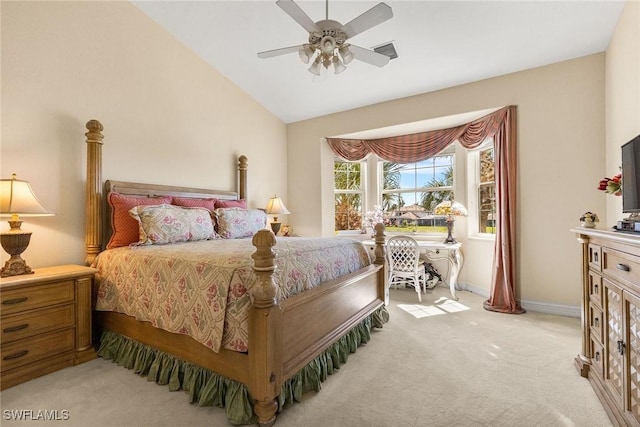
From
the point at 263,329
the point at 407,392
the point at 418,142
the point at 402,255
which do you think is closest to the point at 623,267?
the point at 407,392

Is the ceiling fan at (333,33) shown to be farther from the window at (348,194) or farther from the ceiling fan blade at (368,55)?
the window at (348,194)

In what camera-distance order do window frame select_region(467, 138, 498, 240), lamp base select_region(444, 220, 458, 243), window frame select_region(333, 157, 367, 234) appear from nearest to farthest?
lamp base select_region(444, 220, 458, 243) → window frame select_region(467, 138, 498, 240) → window frame select_region(333, 157, 367, 234)

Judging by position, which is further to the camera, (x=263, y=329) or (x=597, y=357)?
(x=597, y=357)

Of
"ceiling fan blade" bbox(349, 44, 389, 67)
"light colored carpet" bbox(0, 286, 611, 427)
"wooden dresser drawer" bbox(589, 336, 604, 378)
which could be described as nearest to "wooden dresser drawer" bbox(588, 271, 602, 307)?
"wooden dresser drawer" bbox(589, 336, 604, 378)

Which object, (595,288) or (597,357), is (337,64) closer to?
(595,288)

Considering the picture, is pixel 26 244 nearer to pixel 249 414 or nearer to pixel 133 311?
pixel 133 311

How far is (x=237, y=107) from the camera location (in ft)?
13.6

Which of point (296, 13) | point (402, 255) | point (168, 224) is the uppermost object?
point (296, 13)

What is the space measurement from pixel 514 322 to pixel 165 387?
3121 mm

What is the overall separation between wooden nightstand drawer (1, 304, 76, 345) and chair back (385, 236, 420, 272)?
122 inches

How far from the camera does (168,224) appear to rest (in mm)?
2578

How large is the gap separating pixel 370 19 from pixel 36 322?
3007mm

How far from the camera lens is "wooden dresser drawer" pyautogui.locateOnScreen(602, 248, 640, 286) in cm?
129

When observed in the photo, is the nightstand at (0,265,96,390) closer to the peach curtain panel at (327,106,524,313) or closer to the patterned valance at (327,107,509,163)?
the patterned valance at (327,107,509,163)
